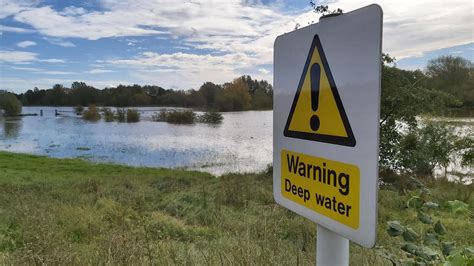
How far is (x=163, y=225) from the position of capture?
204 inches

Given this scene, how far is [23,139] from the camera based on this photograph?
2662 centimetres

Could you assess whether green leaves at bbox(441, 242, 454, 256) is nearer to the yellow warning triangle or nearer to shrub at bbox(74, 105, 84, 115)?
the yellow warning triangle

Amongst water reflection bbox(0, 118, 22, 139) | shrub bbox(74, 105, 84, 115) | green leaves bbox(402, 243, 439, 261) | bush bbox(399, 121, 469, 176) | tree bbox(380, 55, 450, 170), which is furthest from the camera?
shrub bbox(74, 105, 84, 115)

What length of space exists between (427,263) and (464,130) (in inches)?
500

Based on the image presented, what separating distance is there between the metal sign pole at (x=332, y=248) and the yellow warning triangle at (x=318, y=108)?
0.94 ft

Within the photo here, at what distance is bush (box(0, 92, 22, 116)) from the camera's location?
2757 cm

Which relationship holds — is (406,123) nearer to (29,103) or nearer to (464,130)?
(464,130)

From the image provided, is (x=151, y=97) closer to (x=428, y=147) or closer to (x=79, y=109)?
(x=79, y=109)

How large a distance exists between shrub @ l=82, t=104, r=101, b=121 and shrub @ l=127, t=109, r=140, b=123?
4.57 metres

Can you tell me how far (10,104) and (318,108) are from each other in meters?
35.7

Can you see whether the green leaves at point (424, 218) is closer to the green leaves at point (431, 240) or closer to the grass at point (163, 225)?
the green leaves at point (431, 240)

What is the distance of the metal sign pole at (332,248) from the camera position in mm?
1007

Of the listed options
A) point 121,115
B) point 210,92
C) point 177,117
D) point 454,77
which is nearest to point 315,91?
point 454,77

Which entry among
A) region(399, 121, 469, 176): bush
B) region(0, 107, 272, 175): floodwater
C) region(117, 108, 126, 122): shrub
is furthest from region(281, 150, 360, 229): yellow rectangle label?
region(117, 108, 126, 122): shrub
